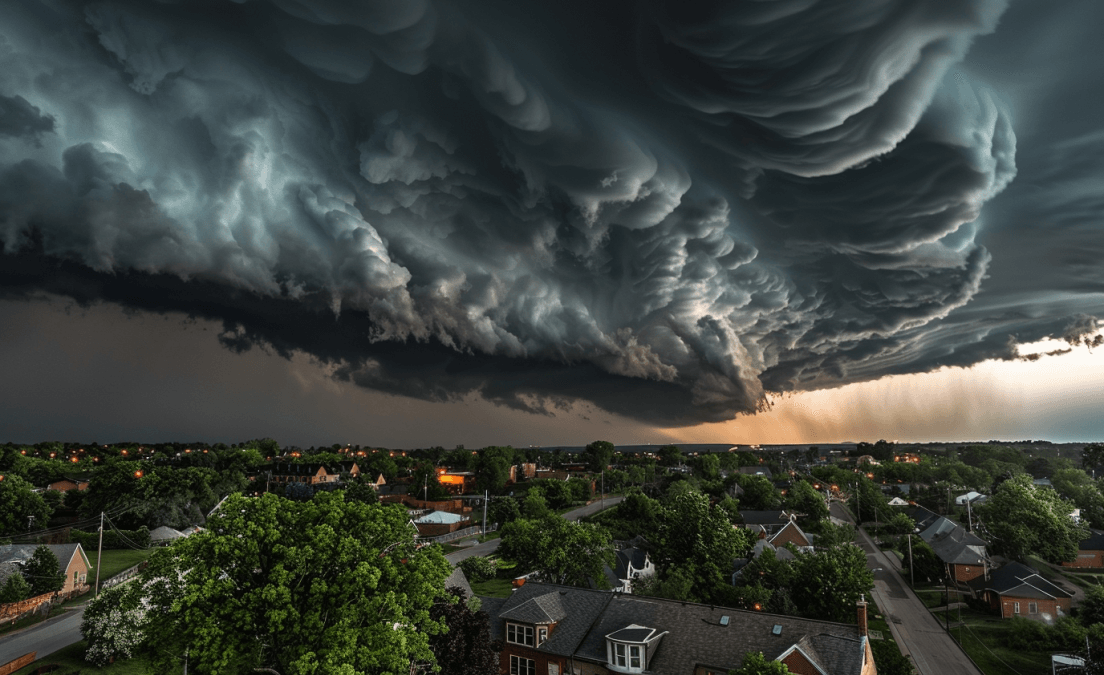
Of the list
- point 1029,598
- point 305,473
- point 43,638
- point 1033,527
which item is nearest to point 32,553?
point 43,638

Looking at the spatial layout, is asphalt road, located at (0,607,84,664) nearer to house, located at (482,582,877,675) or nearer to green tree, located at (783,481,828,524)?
house, located at (482,582,877,675)

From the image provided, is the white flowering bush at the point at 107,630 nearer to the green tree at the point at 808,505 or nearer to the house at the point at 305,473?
the green tree at the point at 808,505

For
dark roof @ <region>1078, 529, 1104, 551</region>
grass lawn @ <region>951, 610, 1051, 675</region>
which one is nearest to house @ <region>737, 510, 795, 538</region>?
grass lawn @ <region>951, 610, 1051, 675</region>

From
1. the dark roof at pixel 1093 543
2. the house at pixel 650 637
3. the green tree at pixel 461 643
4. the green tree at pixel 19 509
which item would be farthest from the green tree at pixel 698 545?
the green tree at pixel 19 509

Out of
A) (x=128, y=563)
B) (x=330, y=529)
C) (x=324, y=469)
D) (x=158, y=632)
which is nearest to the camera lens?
(x=158, y=632)

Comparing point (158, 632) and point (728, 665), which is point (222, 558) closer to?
point (158, 632)

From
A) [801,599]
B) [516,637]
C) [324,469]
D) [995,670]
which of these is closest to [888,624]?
[995,670]
